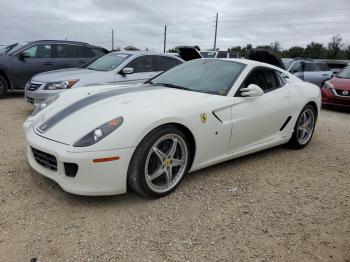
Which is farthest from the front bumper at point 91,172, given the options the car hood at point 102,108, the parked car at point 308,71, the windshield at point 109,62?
the parked car at point 308,71

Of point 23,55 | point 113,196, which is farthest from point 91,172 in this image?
point 23,55

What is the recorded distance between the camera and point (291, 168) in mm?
4551

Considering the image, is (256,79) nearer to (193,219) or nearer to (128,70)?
(193,219)

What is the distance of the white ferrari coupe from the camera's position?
10.1 ft

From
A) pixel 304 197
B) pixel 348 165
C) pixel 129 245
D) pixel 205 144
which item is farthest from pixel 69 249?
pixel 348 165

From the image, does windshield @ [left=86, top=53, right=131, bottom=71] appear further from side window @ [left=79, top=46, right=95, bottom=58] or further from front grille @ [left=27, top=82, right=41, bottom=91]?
side window @ [left=79, top=46, right=95, bottom=58]

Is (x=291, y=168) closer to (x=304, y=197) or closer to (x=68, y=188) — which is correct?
(x=304, y=197)

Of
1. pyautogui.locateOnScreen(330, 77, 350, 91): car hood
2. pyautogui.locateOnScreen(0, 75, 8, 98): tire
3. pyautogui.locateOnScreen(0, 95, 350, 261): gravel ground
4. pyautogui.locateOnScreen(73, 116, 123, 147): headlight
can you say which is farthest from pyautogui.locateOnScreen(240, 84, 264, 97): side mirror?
pyautogui.locateOnScreen(0, 75, 8, 98): tire

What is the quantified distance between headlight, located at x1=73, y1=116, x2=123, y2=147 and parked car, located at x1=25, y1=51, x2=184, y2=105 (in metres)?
3.77

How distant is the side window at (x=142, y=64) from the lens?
24.8 ft

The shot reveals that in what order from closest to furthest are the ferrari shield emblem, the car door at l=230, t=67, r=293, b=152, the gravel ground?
the gravel ground → the ferrari shield emblem → the car door at l=230, t=67, r=293, b=152

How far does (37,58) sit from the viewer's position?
31.6ft

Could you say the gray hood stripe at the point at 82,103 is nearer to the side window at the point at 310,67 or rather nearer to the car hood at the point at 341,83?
the car hood at the point at 341,83

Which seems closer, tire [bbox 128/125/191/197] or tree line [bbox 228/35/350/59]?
tire [bbox 128/125/191/197]
